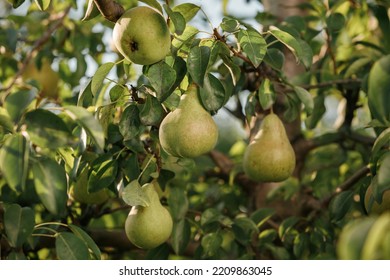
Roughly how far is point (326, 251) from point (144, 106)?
70 cm

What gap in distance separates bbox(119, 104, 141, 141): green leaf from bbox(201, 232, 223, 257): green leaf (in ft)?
1.37

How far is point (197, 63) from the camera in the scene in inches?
45.7

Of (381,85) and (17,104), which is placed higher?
(381,85)

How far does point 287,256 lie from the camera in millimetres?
1721

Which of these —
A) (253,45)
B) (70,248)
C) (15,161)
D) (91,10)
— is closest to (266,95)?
(253,45)

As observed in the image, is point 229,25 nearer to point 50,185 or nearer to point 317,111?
point 50,185

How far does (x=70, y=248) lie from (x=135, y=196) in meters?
0.16

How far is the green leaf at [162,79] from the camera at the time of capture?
1.16 m

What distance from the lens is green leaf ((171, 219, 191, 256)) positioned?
156 centimetres

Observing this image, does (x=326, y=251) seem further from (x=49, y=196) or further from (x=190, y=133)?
(x=49, y=196)

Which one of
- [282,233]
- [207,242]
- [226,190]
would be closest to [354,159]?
[226,190]

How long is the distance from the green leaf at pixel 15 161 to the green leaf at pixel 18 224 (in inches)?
11.3

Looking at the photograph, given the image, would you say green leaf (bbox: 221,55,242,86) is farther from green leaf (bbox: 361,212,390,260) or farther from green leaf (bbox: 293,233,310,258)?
green leaf (bbox: 361,212,390,260)

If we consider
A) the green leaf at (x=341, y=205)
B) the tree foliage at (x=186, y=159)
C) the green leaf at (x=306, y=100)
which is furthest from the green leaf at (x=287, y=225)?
the green leaf at (x=306, y=100)
